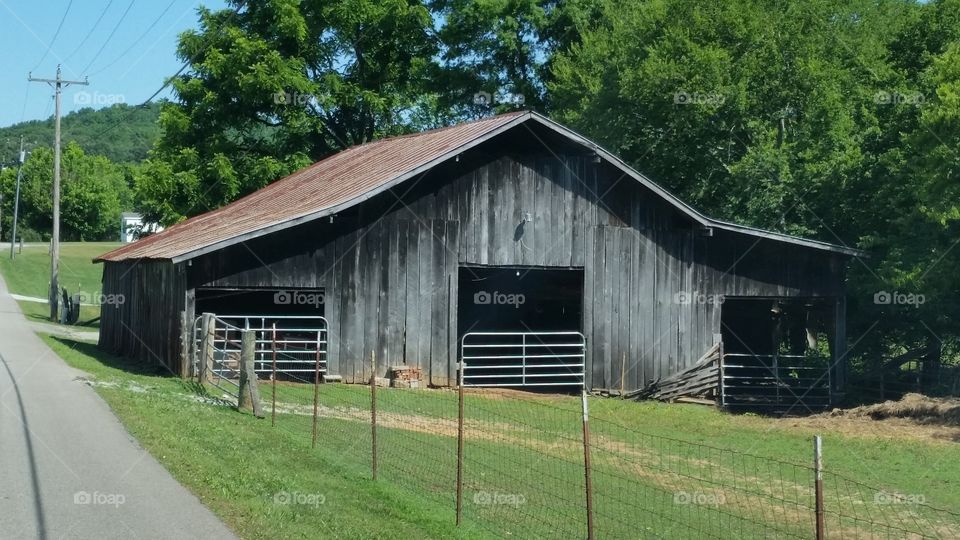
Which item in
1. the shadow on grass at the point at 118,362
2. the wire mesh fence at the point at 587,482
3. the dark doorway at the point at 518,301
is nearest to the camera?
the wire mesh fence at the point at 587,482

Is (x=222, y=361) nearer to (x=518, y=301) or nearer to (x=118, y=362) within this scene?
(x=118, y=362)

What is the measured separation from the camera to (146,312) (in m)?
26.6

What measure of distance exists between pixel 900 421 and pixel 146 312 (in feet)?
57.6

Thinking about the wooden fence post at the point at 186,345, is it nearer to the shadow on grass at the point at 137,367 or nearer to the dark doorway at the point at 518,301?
the shadow on grass at the point at 137,367

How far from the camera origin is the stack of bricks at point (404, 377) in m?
24.1

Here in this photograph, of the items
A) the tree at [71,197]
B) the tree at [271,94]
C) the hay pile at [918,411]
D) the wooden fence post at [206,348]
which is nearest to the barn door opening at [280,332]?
the wooden fence post at [206,348]

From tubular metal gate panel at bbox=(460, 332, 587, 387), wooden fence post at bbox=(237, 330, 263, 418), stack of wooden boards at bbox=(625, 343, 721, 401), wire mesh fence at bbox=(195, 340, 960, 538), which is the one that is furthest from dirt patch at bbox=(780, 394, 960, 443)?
wooden fence post at bbox=(237, 330, 263, 418)

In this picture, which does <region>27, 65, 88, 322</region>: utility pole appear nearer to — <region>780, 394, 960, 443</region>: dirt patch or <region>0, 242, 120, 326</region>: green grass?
<region>0, 242, 120, 326</region>: green grass

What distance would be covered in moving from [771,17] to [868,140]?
219 inches

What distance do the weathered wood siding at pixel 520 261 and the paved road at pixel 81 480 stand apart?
7.09m

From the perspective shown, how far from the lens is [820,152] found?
30.7 m

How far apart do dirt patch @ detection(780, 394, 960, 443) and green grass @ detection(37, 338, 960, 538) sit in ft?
1.70

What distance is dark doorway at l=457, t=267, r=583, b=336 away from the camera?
29406 mm

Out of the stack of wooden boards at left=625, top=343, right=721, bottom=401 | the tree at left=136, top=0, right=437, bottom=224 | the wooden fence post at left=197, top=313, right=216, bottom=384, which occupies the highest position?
the tree at left=136, top=0, right=437, bottom=224
